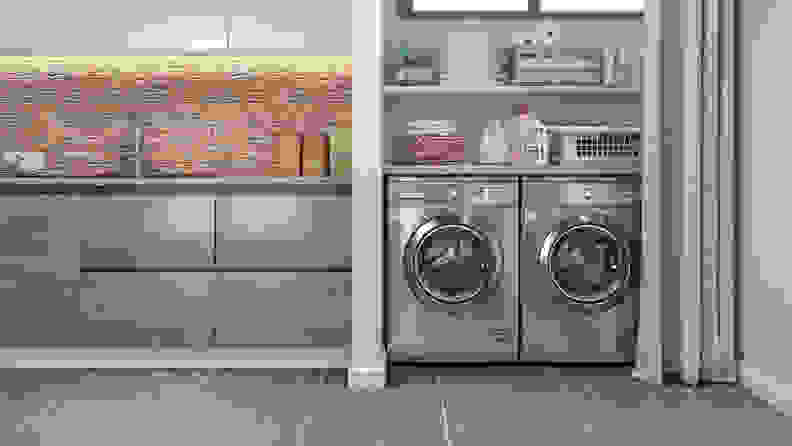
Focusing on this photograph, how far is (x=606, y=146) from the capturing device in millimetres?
4488

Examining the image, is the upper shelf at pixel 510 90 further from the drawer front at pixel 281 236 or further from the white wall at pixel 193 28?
the drawer front at pixel 281 236

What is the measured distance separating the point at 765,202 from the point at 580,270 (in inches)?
35.9

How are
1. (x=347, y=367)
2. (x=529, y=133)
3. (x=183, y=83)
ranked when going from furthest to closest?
1. (x=183, y=83)
2. (x=529, y=133)
3. (x=347, y=367)

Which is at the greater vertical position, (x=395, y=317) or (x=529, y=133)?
(x=529, y=133)

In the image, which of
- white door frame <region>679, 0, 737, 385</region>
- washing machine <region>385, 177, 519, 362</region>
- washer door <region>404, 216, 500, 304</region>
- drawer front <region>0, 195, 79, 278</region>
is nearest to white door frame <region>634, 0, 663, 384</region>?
white door frame <region>679, 0, 737, 385</region>

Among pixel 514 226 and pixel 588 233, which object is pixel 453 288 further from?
pixel 588 233

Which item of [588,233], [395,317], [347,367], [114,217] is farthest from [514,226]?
[114,217]

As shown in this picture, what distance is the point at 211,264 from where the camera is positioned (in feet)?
14.5

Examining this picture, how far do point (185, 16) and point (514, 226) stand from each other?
207 cm

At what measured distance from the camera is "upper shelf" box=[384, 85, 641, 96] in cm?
485

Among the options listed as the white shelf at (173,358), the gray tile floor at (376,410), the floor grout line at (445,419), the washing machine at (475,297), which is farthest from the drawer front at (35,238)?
the floor grout line at (445,419)

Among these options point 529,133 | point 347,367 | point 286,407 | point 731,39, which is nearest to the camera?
point 286,407

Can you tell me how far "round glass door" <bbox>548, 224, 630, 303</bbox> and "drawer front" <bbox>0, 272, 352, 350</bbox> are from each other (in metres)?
1.04

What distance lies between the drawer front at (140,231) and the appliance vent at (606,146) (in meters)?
1.88
